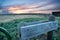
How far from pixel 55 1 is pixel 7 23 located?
2.48 feet

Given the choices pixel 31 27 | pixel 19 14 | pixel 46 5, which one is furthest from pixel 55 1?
pixel 31 27

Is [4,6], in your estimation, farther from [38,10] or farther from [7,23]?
[38,10]

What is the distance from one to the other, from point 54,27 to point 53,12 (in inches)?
23.4

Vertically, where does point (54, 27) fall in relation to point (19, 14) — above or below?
below

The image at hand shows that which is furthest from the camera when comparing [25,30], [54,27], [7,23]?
[7,23]

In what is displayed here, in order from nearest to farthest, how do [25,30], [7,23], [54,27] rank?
[25,30] → [54,27] → [7,23]

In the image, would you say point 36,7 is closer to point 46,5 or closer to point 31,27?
A: point 46,5

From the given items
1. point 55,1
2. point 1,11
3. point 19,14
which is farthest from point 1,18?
point 55,1

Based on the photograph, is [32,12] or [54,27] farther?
[32,12]

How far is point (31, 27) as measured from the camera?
127 cm

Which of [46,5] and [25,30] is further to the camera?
[46,5]

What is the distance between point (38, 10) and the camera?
→ 225 centimetres

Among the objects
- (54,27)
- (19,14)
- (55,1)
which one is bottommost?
(54,27)

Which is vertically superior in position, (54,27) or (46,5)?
(46,5)
